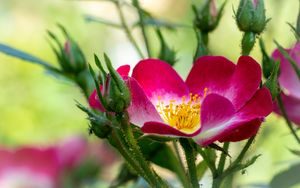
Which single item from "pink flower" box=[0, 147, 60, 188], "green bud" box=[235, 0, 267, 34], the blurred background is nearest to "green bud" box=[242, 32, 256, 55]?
"green bud" box=[235, 0, 267, 34]

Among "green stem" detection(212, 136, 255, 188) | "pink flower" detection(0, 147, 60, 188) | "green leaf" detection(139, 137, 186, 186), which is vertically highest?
"green stem" detection(212, 136, 255, 188)

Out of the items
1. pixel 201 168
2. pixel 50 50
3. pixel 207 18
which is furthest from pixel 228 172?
pixel 50 50

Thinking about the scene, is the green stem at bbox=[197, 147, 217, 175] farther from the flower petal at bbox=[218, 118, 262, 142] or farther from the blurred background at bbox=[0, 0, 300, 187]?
the blurred background at bbox=[0, 0, 300, 187]

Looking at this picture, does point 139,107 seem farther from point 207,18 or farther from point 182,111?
point 207,18

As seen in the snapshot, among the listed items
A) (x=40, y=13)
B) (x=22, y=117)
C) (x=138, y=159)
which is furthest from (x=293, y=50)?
(x=40, y=13)

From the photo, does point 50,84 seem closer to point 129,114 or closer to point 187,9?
point 187,9

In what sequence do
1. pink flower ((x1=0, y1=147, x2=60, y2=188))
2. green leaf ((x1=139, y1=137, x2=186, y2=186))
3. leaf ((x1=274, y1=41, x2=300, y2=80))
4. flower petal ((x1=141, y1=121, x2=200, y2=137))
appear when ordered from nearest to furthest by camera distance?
flower petal ((x1=141, y1=121, x2=200, y2=137)), leaf ((x1=274, y1=41, x2=300, y2=80)), green leaf ((x1=139, y1=137, x2=186, y2=186)), pink flower ((x1=0, y1=147, x2=60, y2=188))
